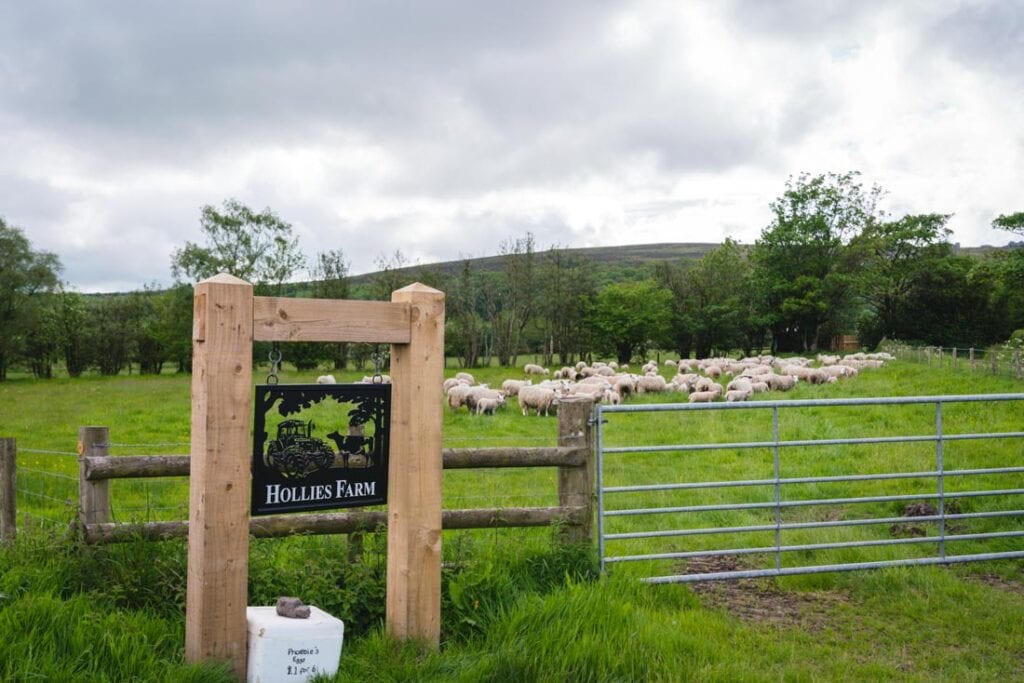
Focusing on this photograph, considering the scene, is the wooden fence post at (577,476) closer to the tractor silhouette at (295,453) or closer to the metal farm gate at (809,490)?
the metal farm gate at (809,490)

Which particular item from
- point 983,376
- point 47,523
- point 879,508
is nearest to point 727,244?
point 983,376

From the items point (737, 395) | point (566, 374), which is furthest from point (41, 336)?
point (737, 395)

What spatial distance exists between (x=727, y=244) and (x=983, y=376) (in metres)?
49.5

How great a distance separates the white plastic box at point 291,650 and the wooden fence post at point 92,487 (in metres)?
2.01

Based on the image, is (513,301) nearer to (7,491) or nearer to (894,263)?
(894,263)

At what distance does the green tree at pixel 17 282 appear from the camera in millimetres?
49531

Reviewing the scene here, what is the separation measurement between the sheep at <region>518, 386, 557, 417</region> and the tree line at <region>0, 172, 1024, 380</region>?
2934cm

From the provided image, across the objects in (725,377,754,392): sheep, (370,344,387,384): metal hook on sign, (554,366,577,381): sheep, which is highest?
(370,344,387,384): metal hook on sign

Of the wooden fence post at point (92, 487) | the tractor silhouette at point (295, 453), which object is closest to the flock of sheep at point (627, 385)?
the wooden fence post at point (92, 487)

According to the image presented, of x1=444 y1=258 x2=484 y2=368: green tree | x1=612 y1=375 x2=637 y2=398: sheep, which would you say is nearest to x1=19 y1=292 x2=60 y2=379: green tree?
x1=444 y1=258 x2=484 y2=368: green tree

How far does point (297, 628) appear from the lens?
179 inches

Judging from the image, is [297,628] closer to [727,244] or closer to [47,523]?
[47,523]

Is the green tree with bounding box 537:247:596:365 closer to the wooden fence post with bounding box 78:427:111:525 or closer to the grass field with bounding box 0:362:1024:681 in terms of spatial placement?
the grass field with bounding box 0:362:1024:681

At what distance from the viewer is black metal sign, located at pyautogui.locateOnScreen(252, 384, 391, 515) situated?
4.83 metres
